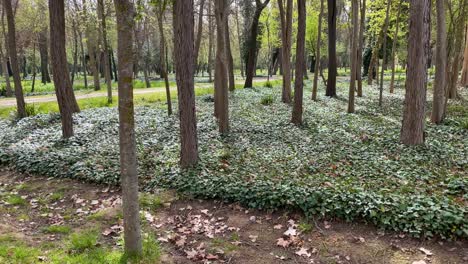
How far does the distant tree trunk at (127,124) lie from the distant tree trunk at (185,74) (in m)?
3.14

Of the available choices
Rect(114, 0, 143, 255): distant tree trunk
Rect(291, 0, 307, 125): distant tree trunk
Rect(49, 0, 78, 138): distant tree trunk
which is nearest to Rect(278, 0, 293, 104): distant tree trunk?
Rect(291, 0, 307, 125): distant tree trunk

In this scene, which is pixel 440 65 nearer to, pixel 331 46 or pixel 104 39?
pixel 331 46

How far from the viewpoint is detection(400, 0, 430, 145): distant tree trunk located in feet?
27.3

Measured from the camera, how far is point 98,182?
23.9 ft

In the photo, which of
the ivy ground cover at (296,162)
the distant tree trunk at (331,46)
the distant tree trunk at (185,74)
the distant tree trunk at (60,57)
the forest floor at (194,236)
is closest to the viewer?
the forest floor at (194,236)

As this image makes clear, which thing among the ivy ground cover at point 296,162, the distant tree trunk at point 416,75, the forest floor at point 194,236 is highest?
the distant tree trunk at point 416,75

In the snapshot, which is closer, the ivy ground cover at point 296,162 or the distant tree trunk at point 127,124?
the distant tree trunk at point 127,124

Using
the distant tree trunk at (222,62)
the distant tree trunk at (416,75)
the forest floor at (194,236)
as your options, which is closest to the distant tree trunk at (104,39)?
the distant tree trunk at (222,62)

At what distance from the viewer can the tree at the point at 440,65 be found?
35.2 feet

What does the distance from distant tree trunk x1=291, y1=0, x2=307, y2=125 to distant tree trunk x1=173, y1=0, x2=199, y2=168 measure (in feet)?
15.5

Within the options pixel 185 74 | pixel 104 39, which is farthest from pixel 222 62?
pixel 104 39

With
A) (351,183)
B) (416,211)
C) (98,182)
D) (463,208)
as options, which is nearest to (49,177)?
(98,182)

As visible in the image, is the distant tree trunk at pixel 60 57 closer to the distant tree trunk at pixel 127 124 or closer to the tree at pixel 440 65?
the distant tree trunk at pixel 127 124

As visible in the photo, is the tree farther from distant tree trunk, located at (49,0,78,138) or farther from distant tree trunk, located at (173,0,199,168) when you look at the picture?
distant tree trunk, located at (49,0,78,138)
